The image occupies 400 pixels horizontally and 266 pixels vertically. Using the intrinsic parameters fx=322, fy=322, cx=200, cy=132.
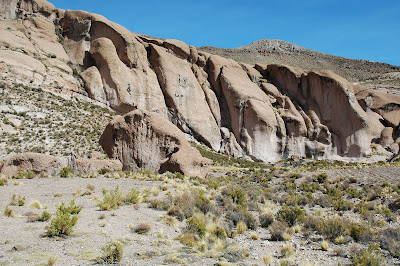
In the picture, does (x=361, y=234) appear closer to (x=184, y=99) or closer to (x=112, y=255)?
(x=112, y=255)

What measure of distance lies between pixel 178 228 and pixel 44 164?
12.9 metres

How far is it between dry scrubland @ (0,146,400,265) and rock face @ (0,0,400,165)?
2726cm

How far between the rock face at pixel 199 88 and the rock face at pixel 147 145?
19.5 meters

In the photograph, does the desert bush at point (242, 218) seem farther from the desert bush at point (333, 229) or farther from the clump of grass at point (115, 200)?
the clump of grass at point (115, 200)

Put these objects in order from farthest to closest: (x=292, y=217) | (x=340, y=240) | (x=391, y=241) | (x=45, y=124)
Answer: (x=45, y=124) < (x=292, y=217) < (x=340, y=240) < (x=391, y=241)

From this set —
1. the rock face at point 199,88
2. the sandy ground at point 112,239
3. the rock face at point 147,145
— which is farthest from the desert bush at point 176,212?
the rock face at point 199,88

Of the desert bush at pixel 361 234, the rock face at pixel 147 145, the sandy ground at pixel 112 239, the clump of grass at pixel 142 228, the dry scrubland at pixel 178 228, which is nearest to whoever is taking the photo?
the sandy ground at pixel 112 239

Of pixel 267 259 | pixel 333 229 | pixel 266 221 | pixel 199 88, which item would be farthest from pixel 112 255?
pixel 199 88

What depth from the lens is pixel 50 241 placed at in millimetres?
8312

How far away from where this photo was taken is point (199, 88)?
5366 cm

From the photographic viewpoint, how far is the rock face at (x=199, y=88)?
1724 inches

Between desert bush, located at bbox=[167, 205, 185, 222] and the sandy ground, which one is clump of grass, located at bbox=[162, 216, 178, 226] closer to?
the sandy ground

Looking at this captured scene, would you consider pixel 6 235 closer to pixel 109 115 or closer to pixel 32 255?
pixel 32 255

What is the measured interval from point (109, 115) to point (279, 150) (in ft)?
91.8
